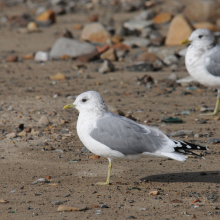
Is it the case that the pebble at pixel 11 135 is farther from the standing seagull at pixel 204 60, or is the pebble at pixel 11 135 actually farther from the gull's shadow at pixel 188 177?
the standing seagull at pixel 204 60

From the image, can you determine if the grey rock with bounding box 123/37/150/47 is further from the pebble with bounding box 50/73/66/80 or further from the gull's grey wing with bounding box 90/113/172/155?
the gull's grey wing with bounding box 90/113/172/155

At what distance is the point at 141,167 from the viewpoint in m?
5.61

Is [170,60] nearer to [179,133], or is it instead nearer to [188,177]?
[179,133]

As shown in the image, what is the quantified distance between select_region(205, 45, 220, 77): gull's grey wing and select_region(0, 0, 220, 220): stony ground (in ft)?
2.43

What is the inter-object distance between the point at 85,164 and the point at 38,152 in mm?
774

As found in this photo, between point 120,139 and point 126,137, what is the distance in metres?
0.07

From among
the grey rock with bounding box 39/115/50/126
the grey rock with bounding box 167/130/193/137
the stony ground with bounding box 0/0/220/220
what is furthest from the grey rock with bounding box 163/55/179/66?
the grey rock with bounding box 39/115/50/126

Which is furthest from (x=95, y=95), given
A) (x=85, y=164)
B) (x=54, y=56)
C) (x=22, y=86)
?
(x=54, y=56)

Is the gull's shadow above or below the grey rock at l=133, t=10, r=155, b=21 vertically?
below

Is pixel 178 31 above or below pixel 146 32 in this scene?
above

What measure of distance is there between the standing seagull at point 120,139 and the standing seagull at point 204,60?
321 centimetres

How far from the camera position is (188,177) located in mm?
5250

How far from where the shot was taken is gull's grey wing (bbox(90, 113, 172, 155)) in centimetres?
488

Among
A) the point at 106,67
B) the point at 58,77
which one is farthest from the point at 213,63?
the point at 58,77
